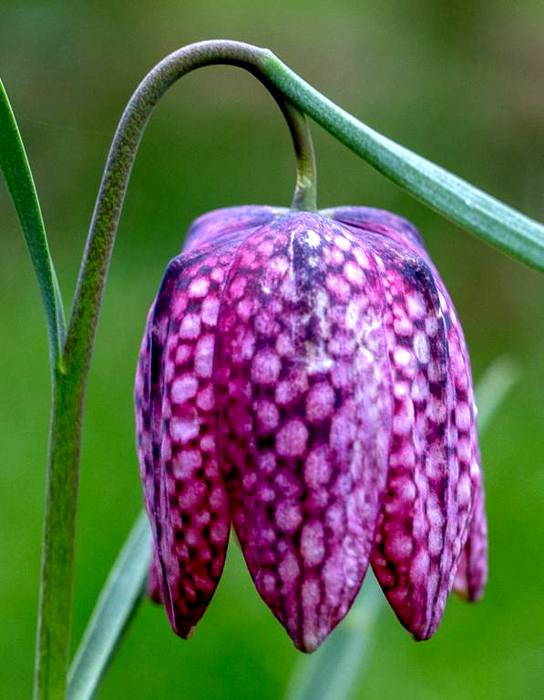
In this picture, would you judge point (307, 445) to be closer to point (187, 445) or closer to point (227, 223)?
point (187, 445)

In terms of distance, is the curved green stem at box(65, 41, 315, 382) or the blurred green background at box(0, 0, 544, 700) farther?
the blurred green background at box(0, 0, 544, 700)

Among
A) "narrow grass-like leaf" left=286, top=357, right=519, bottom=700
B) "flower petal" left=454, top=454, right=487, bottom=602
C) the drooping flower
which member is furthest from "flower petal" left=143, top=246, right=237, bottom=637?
"narrow grass-like leaf" left=286, top=357, right=519, bottom=700

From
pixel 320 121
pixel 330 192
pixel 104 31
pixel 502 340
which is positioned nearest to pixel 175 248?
pixel 330 192

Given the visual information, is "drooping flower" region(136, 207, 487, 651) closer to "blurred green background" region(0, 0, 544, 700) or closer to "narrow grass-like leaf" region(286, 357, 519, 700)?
"narrow grass-like leaf" region(286, 357, 519, 700)

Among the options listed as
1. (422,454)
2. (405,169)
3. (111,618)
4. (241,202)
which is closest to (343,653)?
(111,618)

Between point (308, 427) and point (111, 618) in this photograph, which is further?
point (111, 618)

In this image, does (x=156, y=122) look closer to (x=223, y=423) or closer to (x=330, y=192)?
(x=330, y=192)
